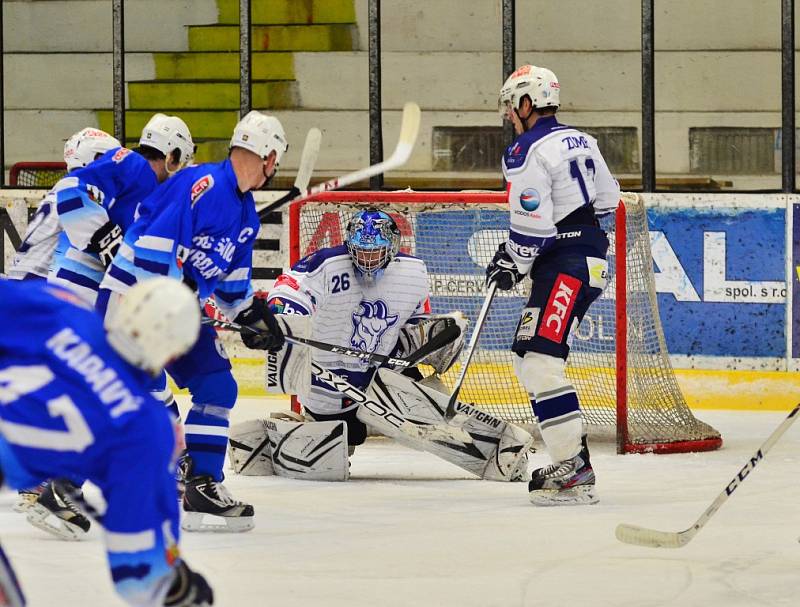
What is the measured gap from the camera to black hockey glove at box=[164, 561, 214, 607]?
191 cm

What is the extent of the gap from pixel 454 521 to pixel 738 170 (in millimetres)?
5310

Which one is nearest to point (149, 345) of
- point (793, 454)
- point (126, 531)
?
point (126, 531)

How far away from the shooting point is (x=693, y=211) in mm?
5938

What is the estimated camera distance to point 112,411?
184 centimetres

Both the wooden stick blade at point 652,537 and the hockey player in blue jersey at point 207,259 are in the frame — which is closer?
the wooden stick blade at point 652,537

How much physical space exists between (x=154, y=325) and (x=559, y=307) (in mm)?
2326

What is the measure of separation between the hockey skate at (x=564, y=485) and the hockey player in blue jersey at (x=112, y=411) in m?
2.21

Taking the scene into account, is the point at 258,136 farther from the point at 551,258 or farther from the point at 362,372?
the point at 362,372

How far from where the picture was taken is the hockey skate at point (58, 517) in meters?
3.50

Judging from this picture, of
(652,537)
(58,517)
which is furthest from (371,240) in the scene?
(652,537)

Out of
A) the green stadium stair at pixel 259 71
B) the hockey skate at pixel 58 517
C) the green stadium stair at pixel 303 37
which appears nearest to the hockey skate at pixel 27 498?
the hockey skate at pixel 58 517

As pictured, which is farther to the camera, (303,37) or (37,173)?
(303,37)

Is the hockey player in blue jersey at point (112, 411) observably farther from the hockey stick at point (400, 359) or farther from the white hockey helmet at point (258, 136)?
the hockey stick at point (400, 359)

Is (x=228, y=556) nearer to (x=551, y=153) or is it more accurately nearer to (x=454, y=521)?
(x=454, y=521)
